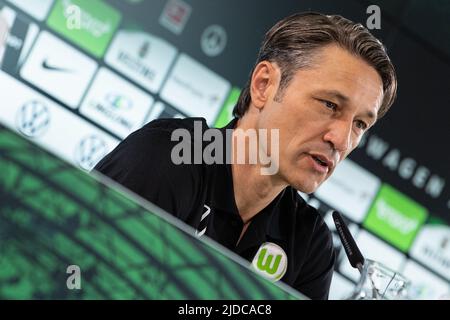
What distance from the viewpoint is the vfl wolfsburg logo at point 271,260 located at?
984 millimetres

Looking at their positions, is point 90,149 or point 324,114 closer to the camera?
point 324,114

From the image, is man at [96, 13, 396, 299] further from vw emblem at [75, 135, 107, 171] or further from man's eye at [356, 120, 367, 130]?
vw emblem at [75, 135, 107, 171]

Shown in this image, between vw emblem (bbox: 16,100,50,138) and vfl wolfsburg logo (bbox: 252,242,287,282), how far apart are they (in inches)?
46.9

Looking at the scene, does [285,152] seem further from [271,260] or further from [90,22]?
[90,22]

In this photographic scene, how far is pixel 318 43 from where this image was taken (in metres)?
1.03

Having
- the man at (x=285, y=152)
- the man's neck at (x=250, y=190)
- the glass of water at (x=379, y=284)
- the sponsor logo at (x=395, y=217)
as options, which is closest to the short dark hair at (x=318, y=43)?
the man at (x=285, y=152)

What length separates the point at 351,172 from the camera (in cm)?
238

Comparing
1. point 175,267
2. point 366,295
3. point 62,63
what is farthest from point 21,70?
point 175,267

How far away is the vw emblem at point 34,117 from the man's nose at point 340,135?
1259 mm

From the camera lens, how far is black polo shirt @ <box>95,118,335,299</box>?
92 cm

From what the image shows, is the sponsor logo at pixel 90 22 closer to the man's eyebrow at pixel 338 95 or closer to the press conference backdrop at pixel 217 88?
the press conference backdrop at pixel 217 88

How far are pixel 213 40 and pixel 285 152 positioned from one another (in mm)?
1235

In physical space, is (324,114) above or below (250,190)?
above

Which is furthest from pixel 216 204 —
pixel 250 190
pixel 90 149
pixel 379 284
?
pixel 90 149
